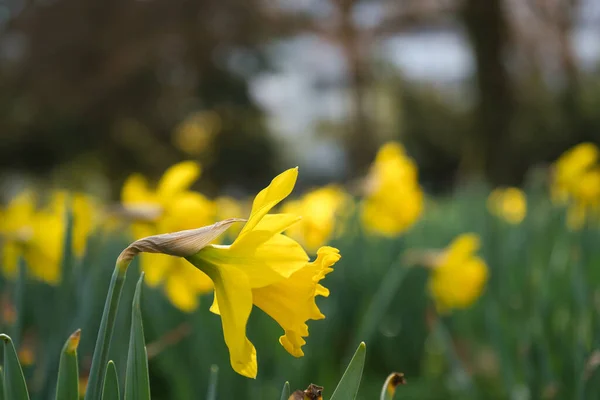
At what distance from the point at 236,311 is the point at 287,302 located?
0.13ft

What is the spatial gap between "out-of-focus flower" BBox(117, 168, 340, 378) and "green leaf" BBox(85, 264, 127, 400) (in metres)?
0.01

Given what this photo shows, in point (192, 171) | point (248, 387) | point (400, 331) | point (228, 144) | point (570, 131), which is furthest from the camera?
point (228, 144)

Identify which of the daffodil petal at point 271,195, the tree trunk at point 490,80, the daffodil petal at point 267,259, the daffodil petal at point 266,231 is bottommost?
the tree trunk at point 490,80

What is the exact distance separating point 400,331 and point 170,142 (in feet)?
34.4

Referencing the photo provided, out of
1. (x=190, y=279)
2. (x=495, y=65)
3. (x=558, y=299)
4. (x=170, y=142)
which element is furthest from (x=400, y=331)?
(x=170, y=142)

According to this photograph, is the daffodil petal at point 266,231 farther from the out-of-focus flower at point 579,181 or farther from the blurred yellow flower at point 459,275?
the out-of-focus flower at point 579,181

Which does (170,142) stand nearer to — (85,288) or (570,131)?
(570,131)

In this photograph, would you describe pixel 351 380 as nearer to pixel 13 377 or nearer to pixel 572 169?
pixel 13 377

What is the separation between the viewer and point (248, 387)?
43.4 inches

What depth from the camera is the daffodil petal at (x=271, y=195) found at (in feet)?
1.35

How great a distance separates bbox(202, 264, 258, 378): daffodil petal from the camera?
41 cm

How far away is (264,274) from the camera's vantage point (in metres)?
0.42

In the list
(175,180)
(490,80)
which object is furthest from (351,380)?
(490,80)

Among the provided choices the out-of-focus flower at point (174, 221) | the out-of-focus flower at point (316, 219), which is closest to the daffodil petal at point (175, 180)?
the out-of-focus flower at point (174, 221)
